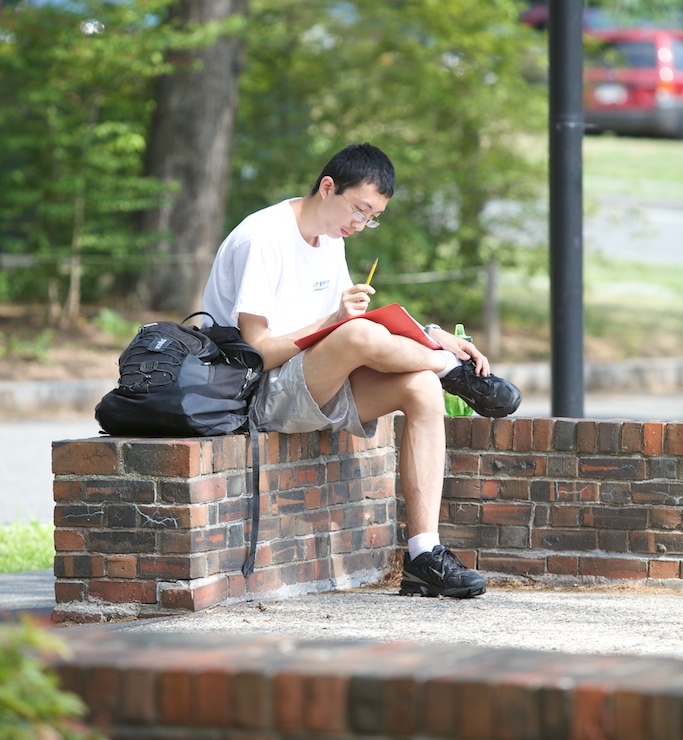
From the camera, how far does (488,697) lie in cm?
196

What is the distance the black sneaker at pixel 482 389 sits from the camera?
481cm

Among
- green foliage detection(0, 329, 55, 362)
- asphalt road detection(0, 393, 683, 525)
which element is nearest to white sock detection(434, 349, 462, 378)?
asphalt road detection(0, 393, 683, 525)

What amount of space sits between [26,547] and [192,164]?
7.38 meters

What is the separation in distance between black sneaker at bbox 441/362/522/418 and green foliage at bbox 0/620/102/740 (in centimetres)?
302

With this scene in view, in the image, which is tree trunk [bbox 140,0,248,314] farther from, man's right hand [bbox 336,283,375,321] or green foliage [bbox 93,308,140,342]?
man's right hand [bbox 336,283,375,321]

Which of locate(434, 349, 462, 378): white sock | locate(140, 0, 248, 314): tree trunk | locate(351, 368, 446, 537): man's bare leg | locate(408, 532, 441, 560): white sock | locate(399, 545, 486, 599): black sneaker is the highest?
locate(140, 0, 248, 314): tree trunk

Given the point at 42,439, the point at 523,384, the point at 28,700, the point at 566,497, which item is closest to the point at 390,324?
the point at 566,497

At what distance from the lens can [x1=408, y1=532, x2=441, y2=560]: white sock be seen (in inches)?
181

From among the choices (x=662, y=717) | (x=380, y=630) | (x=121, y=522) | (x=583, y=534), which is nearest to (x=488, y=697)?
(x=662, y=717)

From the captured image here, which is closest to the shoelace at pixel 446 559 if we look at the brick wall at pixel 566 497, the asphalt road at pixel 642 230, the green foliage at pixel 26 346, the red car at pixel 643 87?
the brick wall at pixel 566 497

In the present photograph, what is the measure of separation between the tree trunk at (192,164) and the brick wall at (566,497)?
814 centimetres

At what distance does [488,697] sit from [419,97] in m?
11.9

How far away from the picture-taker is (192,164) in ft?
42.5

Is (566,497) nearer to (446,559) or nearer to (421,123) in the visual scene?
(446,559)
